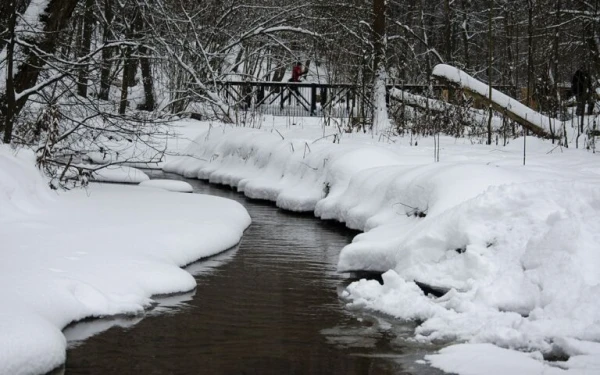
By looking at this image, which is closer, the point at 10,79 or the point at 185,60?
the point at 10,79

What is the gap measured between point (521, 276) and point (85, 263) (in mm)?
3595

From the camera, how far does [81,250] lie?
24.9 ft

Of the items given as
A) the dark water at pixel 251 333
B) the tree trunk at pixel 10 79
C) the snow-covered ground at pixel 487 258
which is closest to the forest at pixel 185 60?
the tree trunk at pixel 10 79

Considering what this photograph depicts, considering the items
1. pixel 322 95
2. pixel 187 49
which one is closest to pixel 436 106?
pixel 322 95

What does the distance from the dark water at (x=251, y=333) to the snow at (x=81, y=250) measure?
199 mm

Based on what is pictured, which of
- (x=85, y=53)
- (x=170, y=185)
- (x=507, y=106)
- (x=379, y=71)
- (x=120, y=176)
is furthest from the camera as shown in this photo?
(x=379, y=71)

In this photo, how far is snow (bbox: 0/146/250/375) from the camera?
17.5ft

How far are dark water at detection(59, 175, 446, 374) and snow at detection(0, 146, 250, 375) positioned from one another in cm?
20

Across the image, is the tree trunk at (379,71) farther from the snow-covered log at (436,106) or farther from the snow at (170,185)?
the snow at (170,185)

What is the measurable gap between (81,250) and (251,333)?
2321 millimetres

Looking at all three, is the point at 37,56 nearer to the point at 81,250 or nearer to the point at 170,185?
the point at 170,185

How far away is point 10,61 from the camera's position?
10.8 m

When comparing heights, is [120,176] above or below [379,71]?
below

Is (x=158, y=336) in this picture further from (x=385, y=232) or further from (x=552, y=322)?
(x=385, y=232)
